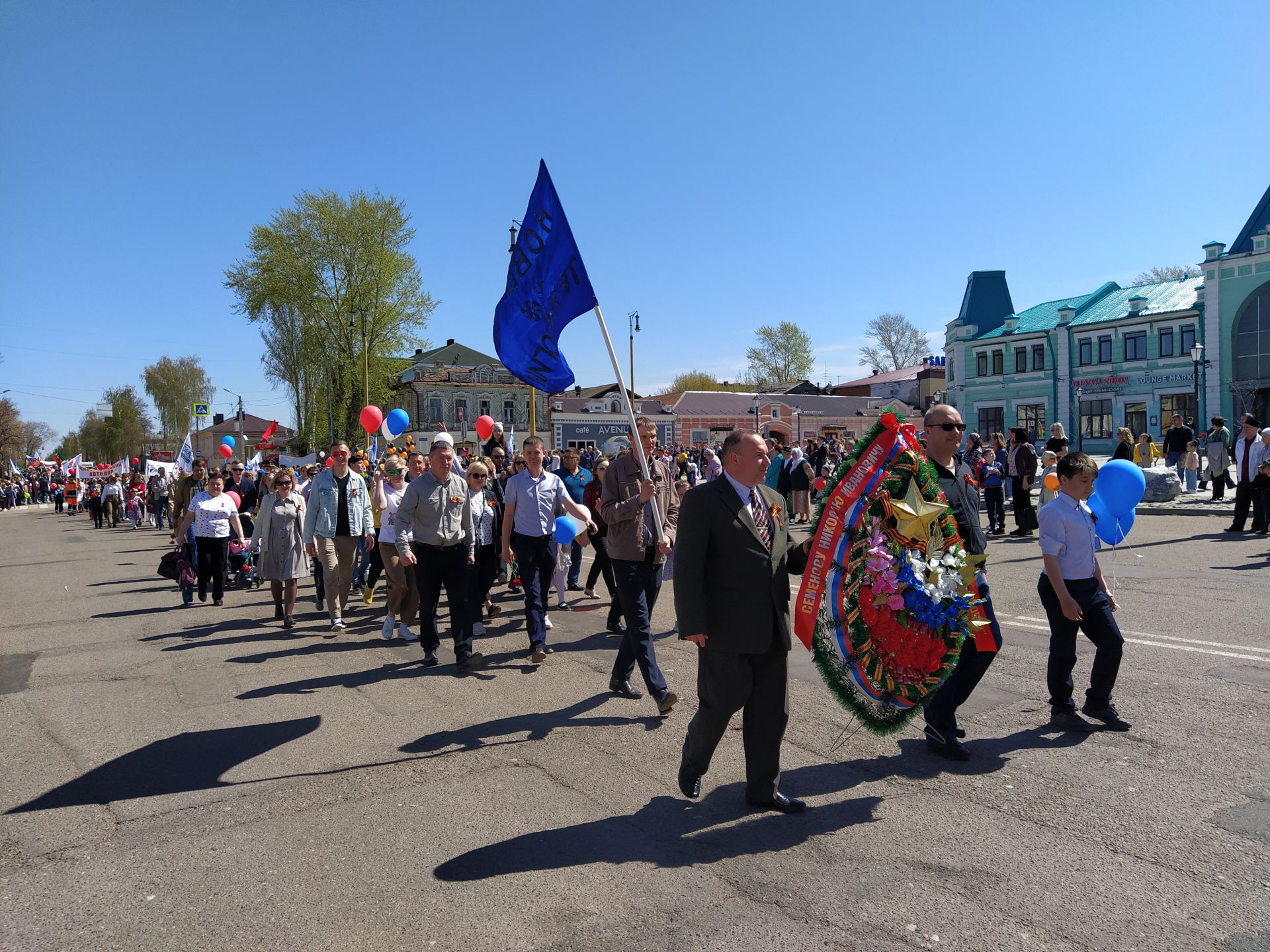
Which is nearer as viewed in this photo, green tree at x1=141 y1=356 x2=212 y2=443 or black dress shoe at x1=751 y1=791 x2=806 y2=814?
black dress shoe at x1=751 y1=791 x2=806 y2=814

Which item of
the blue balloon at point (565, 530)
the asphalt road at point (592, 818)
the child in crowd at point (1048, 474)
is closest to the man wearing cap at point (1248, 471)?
the child in crowd at point (1048, 474)

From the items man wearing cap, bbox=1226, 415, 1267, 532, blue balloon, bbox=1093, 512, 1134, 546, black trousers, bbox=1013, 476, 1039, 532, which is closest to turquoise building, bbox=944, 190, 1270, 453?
man wearing cap, bbox=1226, 415, 1267, 532

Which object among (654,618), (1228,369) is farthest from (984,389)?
(654,618)

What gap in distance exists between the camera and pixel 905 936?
10.5 feet

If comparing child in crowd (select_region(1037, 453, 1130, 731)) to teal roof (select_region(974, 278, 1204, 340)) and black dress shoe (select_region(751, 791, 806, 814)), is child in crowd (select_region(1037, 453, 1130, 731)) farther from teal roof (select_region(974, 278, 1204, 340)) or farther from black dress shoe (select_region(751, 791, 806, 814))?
teal roof (select_region(974, 278, 1204, 340))

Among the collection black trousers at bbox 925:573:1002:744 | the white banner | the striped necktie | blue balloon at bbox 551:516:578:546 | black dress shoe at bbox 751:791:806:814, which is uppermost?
the white banner

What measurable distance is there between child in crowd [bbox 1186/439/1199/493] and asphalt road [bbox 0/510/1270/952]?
53.4 feet

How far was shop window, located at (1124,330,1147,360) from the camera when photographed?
5078 centimetres

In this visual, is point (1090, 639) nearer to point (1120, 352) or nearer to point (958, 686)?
point (958, 686)

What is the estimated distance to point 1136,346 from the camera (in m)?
A: 51.2

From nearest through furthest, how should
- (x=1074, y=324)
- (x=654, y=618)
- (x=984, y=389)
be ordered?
1. (x=654, y=618)
2. (x=1074, y=324)
3. (x=984, y=389)

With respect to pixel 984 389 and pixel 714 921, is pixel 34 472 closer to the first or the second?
pixel 984 389

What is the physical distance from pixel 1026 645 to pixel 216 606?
33.0ft

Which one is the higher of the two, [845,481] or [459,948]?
[845,481]
